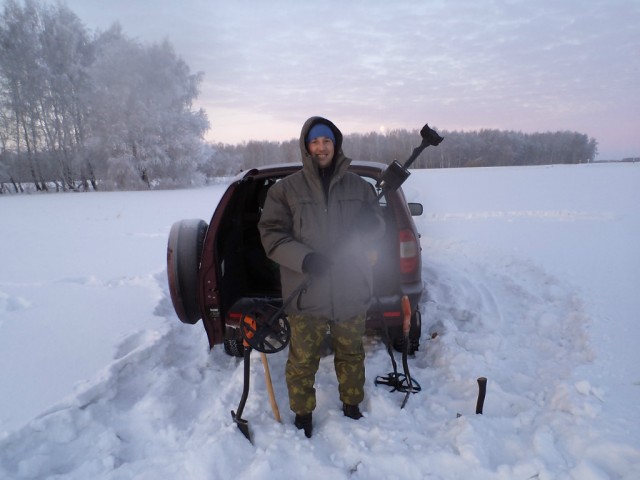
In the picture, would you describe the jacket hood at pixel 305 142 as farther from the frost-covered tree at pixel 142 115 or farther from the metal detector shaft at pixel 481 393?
the frost-covered tree at pixel 142 115

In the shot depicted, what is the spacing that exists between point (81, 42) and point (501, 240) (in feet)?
104

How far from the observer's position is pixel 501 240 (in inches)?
320

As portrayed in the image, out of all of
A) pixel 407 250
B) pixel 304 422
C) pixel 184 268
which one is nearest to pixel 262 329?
pixel 304 422

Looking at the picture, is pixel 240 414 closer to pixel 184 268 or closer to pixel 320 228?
pixel 184 268

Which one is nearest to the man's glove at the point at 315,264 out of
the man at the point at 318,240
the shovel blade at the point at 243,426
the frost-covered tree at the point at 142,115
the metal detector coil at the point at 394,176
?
the man at the point at 318,240

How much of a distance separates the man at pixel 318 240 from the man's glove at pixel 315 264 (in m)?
0.02

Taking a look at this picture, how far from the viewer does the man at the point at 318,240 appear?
90.7 inches

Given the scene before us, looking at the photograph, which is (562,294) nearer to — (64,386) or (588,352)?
(588,352)

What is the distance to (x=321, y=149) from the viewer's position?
7.55 feet

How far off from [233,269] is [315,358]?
4.00 ft

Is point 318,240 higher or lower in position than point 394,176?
lower

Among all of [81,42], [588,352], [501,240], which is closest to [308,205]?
[588,352]

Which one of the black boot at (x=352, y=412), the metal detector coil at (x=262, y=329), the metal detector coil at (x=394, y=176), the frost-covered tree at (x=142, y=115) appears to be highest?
the frost-covered tree at (x=142, y=115)

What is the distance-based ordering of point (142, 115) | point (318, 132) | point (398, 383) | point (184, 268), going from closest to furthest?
point (318, 132) → point (398, 383) → point (184, 268) → point (142, 115)
